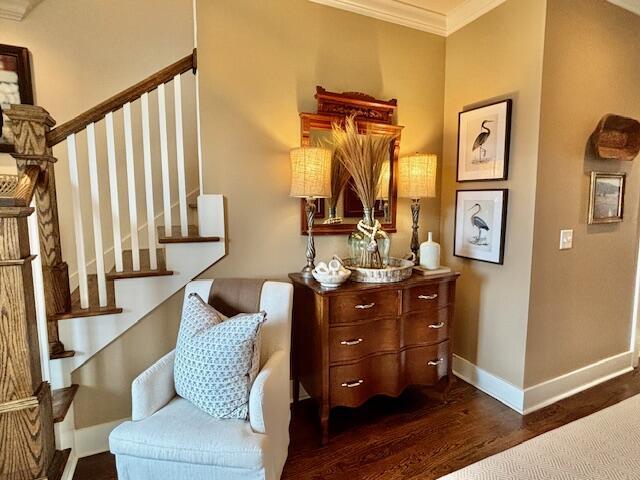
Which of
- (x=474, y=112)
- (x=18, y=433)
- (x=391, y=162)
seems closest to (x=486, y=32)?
(x=474, y=112)

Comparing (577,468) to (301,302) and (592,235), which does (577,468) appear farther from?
(592,235)

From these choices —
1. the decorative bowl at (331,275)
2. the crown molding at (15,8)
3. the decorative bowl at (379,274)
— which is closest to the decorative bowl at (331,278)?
the decorative bowl at (331,275)

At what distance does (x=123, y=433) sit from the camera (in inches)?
53.4

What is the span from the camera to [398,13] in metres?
2.45

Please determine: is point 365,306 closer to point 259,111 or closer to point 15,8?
point 259,111

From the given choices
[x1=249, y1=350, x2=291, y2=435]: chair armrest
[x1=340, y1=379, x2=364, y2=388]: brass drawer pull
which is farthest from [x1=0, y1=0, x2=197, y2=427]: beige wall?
[x1=340, y1=379, x2=364, y2=388]: brass drawer pull

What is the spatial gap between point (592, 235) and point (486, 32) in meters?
1.56

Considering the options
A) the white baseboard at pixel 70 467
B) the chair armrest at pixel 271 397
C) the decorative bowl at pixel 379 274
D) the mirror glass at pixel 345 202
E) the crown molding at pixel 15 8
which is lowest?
the white baseboard at pixel 70 467

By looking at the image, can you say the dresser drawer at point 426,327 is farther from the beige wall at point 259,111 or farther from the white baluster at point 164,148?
the white baluster at point 164,148

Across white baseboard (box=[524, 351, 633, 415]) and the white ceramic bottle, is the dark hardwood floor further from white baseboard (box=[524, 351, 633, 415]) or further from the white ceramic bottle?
the white ceramic bottle

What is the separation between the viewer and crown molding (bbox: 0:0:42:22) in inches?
83.8

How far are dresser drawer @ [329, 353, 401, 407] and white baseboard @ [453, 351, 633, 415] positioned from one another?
2.63ft

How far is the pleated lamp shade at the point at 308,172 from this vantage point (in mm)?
2027

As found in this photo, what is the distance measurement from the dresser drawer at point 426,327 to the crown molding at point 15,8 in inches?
118
